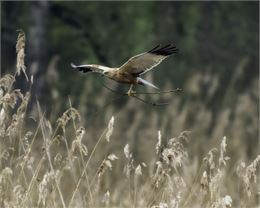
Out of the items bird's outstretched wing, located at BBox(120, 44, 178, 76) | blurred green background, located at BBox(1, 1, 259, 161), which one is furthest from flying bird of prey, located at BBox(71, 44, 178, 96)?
blurred green background, located at BBox(1, 1, 259, 161)

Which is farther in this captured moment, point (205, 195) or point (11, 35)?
point (11, 35)

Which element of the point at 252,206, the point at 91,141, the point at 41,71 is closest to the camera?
the point at 252,206

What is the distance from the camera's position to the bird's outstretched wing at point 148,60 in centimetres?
386

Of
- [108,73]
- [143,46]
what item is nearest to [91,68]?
[108,73]

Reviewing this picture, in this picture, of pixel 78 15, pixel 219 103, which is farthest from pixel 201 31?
pixel 78 15

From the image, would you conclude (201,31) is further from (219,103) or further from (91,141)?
(91,141)

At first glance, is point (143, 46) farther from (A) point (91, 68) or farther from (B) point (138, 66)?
(B) point (138, 66)

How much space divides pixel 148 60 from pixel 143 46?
12.8 metres

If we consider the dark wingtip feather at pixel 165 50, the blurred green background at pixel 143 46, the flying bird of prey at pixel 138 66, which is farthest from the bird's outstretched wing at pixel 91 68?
the blurred green background at pixel 143 46

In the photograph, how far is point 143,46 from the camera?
16656 mm

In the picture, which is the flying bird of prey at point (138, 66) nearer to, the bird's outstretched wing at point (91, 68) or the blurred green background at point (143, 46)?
the bird's outstretched wing at point (91, 68)

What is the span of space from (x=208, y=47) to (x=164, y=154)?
14.6 m

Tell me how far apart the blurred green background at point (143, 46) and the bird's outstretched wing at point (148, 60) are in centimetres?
628

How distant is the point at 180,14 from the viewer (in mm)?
18641
